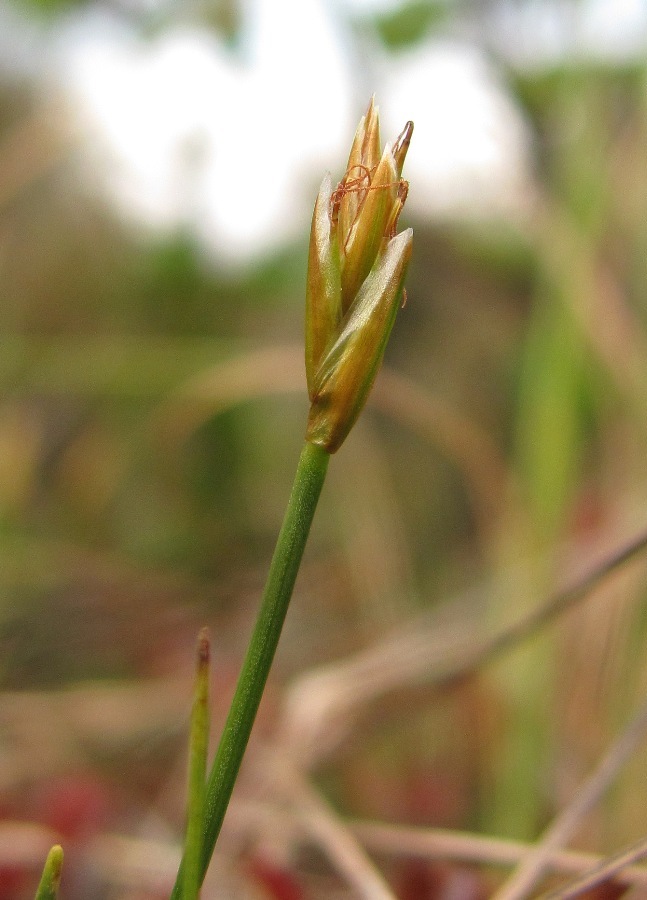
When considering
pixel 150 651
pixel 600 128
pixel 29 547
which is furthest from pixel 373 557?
pixel 600 128

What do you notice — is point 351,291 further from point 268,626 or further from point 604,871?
point 604,871

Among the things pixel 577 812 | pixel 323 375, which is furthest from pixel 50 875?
pixel 577 812

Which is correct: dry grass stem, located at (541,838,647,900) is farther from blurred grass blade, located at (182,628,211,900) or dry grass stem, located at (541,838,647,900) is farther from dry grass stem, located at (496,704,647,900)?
blurred grass blade, located at (182,628,211,900)

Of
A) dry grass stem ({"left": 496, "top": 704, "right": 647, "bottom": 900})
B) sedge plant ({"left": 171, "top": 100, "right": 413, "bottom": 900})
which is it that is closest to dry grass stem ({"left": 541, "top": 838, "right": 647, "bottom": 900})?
dry grass stem ({"left": 496, "top": 704, "right": 647, "bottom": 900})

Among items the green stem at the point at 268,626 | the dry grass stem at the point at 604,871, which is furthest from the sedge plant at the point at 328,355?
the dry grass stem at the point at 604,871

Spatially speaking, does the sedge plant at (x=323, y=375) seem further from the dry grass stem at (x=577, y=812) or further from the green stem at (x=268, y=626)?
the dry grass stem at (x=577, y=812)

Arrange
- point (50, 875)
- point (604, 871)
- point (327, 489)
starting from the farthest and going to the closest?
point (327, 489) → point (604, 871) → point (50, 875)

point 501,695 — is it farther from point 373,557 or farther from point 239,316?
point 239,316
